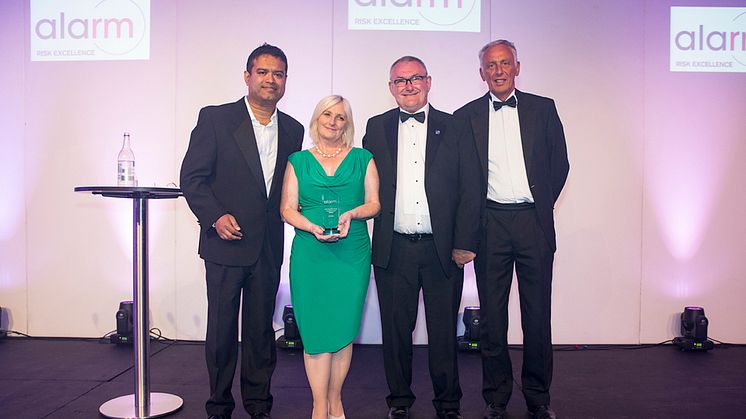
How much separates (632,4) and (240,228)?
3955mm

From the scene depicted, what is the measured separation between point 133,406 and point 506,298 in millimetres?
2162

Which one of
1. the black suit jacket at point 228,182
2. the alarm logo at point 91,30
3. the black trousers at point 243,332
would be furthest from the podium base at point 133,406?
the alarm logo at point 91,30

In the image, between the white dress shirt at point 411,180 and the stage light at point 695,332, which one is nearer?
the white dress shirt at point 411,180

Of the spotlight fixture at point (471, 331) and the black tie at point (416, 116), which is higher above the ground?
the black tie at point (416, 116)

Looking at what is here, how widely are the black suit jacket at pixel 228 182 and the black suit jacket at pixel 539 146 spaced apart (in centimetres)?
114

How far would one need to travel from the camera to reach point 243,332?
3100 millimetres

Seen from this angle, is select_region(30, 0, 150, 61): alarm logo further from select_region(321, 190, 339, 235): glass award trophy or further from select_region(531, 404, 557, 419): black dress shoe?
select_region(531, 404, 557, 419): black dress shoe

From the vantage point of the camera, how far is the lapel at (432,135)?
3.09 meters

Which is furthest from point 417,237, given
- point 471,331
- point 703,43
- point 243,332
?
point 703,43

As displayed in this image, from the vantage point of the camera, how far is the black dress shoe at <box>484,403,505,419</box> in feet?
10.3

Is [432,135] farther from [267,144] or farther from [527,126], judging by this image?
[267,144]

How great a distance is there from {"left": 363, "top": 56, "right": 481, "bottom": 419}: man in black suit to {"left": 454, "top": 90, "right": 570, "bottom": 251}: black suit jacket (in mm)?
169

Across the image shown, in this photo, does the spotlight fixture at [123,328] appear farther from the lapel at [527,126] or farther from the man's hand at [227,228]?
the lapel at [527,126]

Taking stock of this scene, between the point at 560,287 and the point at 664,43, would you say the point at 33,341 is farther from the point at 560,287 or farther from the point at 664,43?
the point at 664,43
